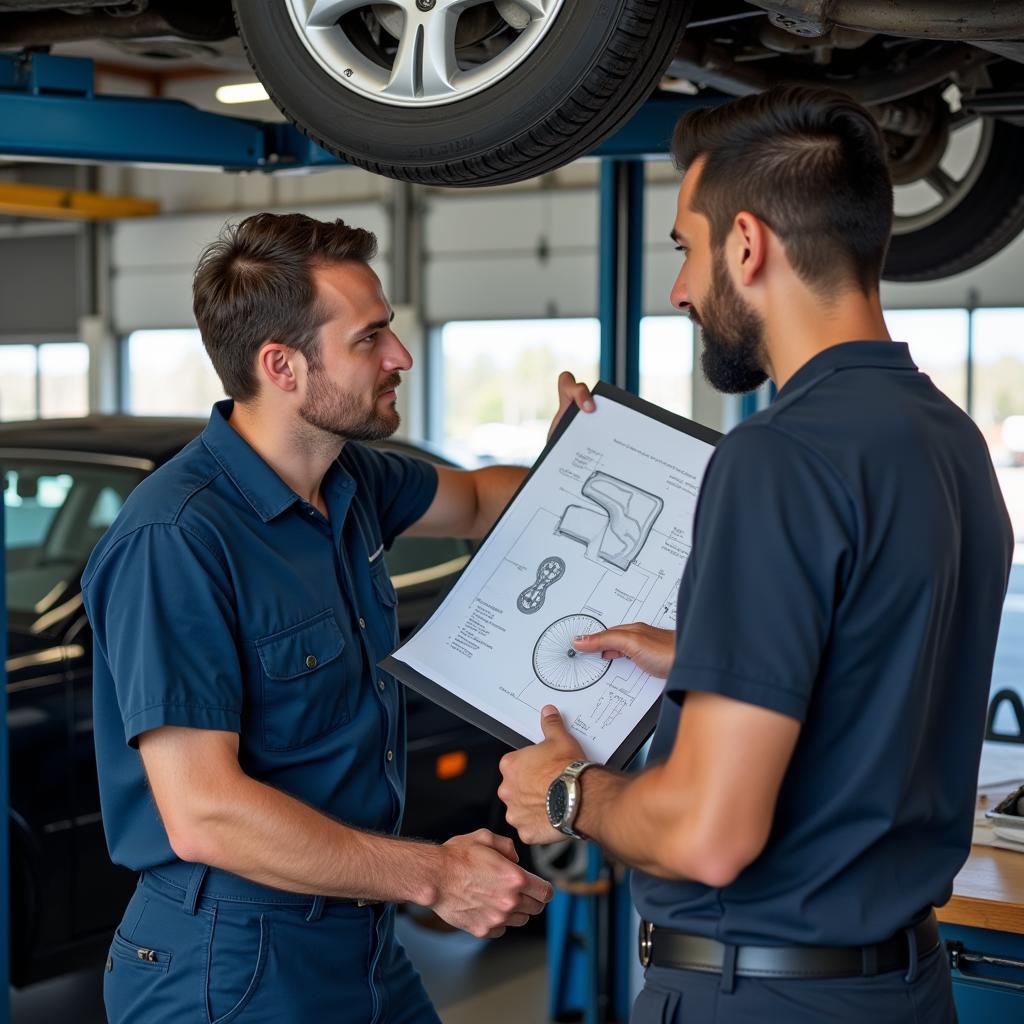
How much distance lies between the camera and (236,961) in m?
1.84

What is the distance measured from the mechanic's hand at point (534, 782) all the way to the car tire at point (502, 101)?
96 centimetres

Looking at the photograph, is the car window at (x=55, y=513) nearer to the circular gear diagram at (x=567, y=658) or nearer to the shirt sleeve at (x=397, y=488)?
the shirt sleeve at (x=397, y=488)

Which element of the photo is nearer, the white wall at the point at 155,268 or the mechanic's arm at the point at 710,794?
the mechanic's arm at the point at 710,794

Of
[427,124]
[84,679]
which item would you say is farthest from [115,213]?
[427,124]

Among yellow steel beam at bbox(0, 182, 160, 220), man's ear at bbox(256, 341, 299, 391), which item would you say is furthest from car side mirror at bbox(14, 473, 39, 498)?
yellow steel beam at bbox(0, 182, 160, 220)

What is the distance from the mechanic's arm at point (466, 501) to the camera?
2.52 meters

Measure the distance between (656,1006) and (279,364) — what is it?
106 cm

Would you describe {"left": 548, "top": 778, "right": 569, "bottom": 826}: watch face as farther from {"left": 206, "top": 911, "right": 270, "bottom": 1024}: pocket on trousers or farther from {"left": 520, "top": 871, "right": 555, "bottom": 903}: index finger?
{"left": 206, "top": 911, "right": 270, "bottom": 1024}: pocket on trousers

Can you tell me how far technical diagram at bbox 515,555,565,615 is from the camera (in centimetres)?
196

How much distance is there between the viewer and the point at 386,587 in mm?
2217

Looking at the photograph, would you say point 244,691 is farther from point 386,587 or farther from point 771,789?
point 771,789

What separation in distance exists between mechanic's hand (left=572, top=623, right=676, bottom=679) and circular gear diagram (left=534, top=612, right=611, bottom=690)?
1 cm

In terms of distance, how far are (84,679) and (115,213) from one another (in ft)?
42.5

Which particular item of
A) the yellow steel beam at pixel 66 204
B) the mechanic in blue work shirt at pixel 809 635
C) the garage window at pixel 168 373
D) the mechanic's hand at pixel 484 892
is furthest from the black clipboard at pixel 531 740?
the garage window at pixel 168 373
